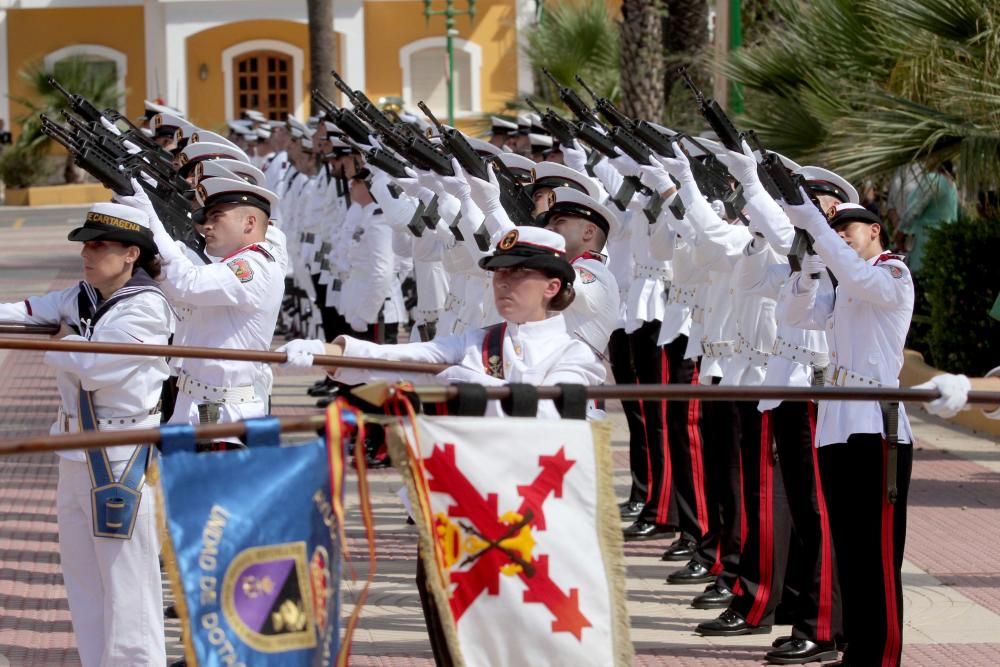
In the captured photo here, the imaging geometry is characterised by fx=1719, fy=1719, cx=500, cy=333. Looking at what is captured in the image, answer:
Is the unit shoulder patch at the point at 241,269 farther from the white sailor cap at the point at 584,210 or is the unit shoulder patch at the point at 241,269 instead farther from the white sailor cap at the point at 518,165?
the white sailor cap at the point at 518,165

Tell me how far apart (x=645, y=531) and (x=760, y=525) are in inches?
72.1

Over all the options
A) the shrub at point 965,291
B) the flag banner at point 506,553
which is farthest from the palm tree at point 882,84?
the flag banner at point 506,553

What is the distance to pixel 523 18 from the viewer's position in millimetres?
40938

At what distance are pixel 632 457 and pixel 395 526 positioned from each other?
55.6 inches

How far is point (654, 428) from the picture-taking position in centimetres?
946

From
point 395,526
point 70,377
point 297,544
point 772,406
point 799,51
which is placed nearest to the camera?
point 297,544

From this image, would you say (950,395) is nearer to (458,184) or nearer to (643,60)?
(458,184)

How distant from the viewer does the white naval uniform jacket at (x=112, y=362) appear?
245 inches

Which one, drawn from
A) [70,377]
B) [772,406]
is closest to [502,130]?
[772,406]

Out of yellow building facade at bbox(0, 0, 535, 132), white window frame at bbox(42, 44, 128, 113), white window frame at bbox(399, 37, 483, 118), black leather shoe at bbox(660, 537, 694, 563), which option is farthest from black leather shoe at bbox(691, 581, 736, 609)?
white window frame at bbox(42, 44, 128, 113)

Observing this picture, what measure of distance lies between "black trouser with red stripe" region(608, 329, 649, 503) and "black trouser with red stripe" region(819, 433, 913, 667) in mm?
3133

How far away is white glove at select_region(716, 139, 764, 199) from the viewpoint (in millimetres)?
7258

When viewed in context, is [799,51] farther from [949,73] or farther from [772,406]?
[772,406]

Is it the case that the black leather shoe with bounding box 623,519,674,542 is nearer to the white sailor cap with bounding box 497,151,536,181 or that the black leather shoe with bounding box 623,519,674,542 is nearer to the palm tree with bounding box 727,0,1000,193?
the white sailor cap with bounding box 497,151,536,181
